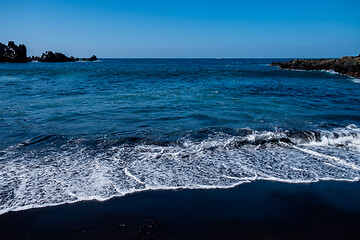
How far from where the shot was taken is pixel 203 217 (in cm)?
342

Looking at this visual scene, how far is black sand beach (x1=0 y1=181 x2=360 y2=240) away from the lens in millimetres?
3113

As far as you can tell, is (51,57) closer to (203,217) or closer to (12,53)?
(12,53)

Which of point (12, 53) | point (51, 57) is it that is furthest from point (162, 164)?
point (51, 57)

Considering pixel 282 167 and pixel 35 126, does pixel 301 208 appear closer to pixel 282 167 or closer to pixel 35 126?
pixel 282 167

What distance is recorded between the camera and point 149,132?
723 centimetres

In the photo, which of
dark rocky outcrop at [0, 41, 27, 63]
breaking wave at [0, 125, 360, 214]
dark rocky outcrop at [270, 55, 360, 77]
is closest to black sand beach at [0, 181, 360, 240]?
breaking wave at [0, 125, 360, 214]

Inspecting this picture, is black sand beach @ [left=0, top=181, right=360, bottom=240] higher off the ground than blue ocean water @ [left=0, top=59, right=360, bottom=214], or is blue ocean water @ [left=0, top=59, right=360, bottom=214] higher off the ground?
blue ocean water @ [left=0, top=59, right=360, bottom=214]

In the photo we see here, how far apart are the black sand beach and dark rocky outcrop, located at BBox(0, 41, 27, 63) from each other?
89095 mm

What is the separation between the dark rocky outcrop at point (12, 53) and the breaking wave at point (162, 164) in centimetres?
8572

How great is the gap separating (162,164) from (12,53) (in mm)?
89754

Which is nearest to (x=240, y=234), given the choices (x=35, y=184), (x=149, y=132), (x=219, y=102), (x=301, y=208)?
(x=301, y=208)

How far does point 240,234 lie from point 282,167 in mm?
2436

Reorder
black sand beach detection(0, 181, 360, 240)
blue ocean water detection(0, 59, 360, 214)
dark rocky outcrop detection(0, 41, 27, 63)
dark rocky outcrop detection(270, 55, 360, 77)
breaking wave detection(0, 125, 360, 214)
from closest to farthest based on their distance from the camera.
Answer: black sand beach detection(0, 181, 360, 240), breaking wave detection(0, 125, 360, 214), blue ocean water detection(0, 59, 360, 214), dark rocky outcrop detection(270, 55, 360, 77), dark rocky outcrop detection(0, 41, 27, 63)

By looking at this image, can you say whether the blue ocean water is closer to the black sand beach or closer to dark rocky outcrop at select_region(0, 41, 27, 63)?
the black sand beach
